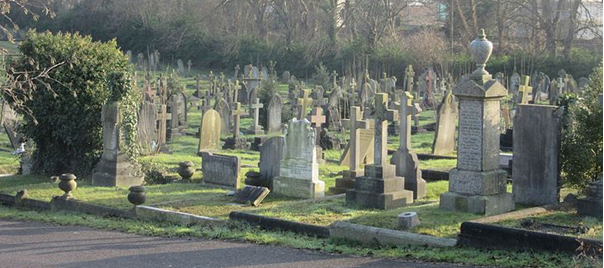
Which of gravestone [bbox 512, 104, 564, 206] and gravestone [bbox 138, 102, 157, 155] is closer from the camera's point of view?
gravestone [bbox 512, 104, 564, 206]

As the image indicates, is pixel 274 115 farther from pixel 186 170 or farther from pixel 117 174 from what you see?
pixel 117 174

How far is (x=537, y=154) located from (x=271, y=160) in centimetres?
469

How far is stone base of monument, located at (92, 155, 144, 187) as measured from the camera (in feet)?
59.5

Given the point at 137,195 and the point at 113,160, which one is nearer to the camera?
the point at 137,195

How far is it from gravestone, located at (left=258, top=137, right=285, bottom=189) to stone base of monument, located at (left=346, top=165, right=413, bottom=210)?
2.10m

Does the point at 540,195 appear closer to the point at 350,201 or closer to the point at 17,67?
the point at 350,201

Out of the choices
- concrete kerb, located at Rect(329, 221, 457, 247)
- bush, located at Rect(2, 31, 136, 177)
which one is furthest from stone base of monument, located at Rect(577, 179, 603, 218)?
bush, located at Rect(2, 31, 136, 177)

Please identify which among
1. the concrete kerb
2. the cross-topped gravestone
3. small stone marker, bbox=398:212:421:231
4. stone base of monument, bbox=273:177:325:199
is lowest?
the concrete kerb

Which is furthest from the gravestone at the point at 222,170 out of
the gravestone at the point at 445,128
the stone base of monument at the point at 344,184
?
the gravestone at the point at 445,128

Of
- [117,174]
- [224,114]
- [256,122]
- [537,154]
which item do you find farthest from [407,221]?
[224,114]

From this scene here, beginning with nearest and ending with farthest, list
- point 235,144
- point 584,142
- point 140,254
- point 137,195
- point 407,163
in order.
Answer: point 140,254 < point 584,142 < point 137,195 < point 407,163 < point 235,144

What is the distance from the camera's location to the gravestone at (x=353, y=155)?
1677 centimetres

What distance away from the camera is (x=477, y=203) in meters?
13.8

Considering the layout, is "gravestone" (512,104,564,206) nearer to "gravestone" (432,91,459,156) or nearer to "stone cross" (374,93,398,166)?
"stone cross" (374,93,398,166)
